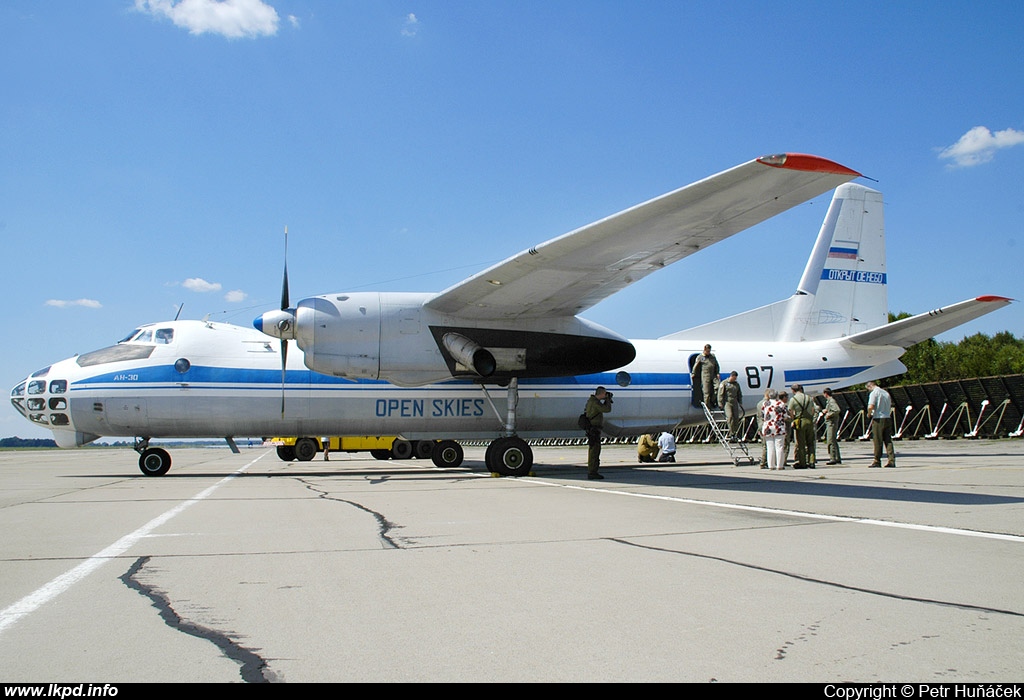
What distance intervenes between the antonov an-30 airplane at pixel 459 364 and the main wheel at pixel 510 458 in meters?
0.03

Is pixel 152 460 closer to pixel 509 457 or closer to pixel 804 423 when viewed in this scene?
pixel 509 457

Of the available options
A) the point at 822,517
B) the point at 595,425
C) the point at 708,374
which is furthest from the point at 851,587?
the point at 708,374

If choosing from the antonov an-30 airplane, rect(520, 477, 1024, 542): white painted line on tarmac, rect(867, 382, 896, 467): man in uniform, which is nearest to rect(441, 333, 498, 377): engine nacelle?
the antonov an-30 airplane

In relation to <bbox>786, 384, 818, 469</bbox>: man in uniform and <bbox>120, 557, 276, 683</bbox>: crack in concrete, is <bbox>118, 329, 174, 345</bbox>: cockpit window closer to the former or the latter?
<bbox>120, 557, 276, 683</bbox>: crack in concrete

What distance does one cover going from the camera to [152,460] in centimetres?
1388

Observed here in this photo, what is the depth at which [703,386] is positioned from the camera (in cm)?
1555

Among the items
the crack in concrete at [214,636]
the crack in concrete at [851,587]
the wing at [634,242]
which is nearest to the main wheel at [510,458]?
the wing at [634,242]

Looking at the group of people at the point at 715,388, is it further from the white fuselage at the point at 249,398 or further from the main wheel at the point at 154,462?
the main wheel at the point at 154,462

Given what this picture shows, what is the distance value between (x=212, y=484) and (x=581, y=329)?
286 inches

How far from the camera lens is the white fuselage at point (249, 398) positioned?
43.8 ft

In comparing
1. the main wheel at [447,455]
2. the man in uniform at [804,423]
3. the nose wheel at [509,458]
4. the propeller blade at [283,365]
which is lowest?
the main wheel at [447,455]

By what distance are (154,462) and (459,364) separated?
666 cm
